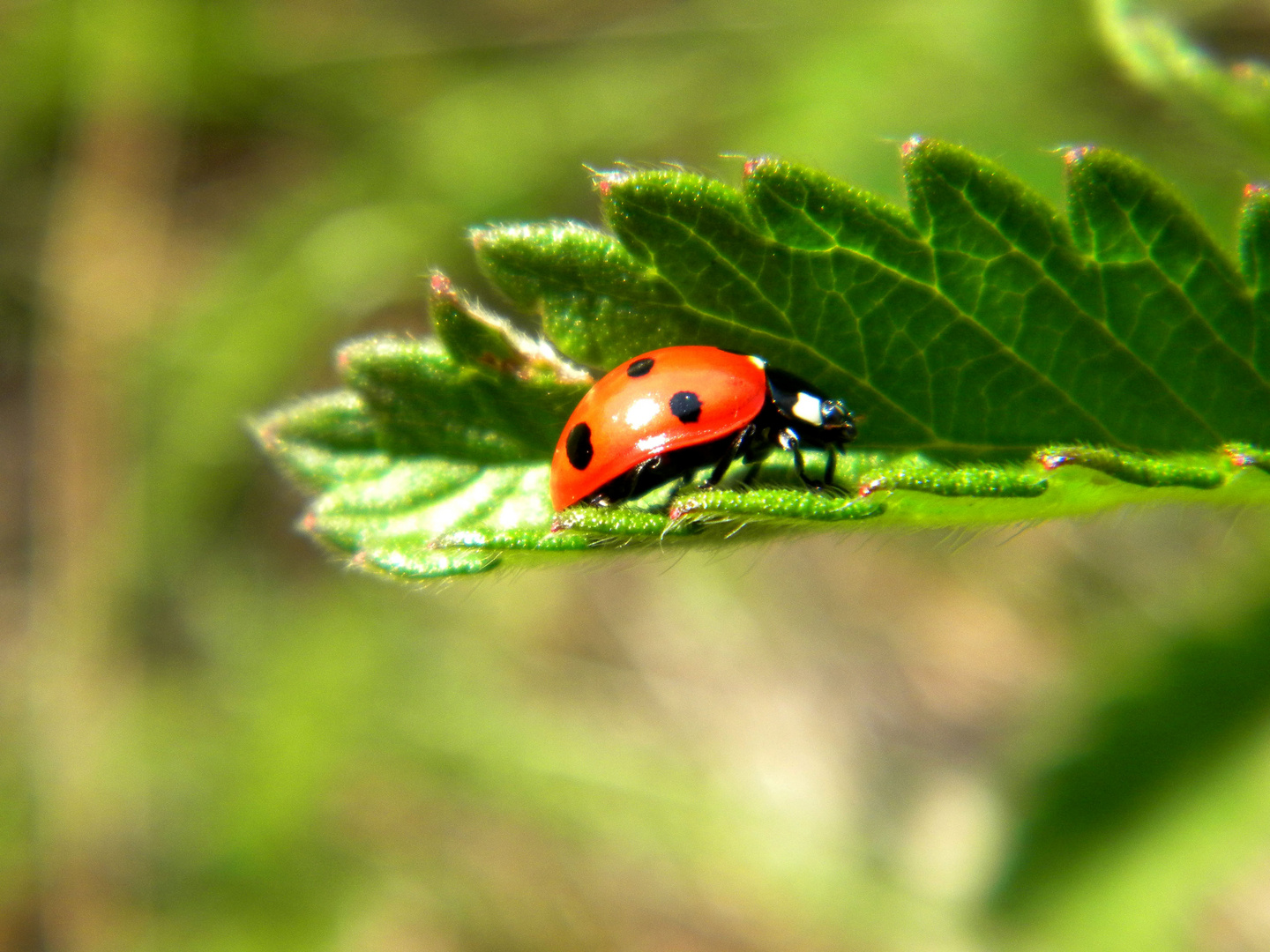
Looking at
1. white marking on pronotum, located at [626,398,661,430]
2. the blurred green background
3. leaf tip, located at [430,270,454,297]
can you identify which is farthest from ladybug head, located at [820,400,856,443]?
the blurred green background

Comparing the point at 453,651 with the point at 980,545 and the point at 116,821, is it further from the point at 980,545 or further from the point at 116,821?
the point at 980,545

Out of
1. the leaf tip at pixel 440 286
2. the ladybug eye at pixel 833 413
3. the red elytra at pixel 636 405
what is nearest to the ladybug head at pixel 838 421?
the ladybug eye at pixel 833 413

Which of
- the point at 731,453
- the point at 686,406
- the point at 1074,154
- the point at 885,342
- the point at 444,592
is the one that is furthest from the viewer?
the point at 444,592

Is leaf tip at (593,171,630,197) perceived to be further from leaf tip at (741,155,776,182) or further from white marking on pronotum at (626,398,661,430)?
white marking on pronotum at (626,398,661,430)

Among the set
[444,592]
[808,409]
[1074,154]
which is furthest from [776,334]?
[444,592]

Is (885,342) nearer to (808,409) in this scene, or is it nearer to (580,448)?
(808,409)

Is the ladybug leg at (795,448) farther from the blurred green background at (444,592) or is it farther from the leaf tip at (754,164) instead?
the blurred green background at (444,592)
